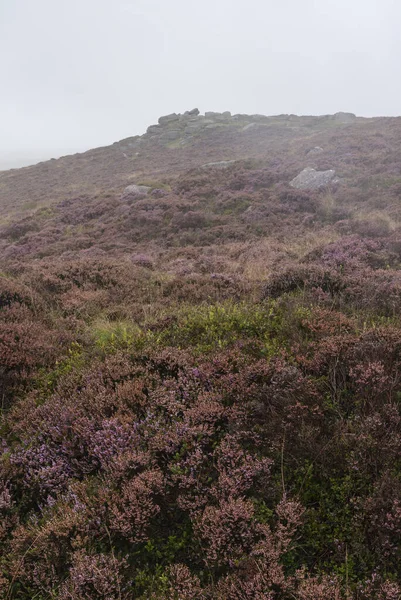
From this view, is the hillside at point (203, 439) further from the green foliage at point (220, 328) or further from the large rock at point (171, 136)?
the large rock at point (171, 136)

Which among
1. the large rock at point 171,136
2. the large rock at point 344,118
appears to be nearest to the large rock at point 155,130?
the large rock at point 171,136

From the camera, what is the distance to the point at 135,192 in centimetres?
2447

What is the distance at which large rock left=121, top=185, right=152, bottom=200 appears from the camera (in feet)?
77.6

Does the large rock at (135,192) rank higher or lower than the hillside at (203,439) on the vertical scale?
higher

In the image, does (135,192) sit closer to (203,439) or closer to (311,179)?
(311,179)

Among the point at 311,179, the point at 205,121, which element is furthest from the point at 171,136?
the point at 311,179

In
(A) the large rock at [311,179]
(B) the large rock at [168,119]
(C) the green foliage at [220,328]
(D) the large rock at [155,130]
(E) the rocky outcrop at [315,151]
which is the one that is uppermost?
(B) the large rock at [168,119]

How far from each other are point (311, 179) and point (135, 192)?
11.7 metres

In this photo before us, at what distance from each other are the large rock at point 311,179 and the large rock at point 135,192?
9.95 m

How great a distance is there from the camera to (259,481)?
9.51ft

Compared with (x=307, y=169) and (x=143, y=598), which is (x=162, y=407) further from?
(x=307, y=169)

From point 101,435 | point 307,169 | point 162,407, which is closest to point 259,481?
point 162,407

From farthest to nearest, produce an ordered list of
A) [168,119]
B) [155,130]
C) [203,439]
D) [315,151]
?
[168,119] < [155,130] < [315,151] < [203,439]

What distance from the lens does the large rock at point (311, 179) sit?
20234 mm
